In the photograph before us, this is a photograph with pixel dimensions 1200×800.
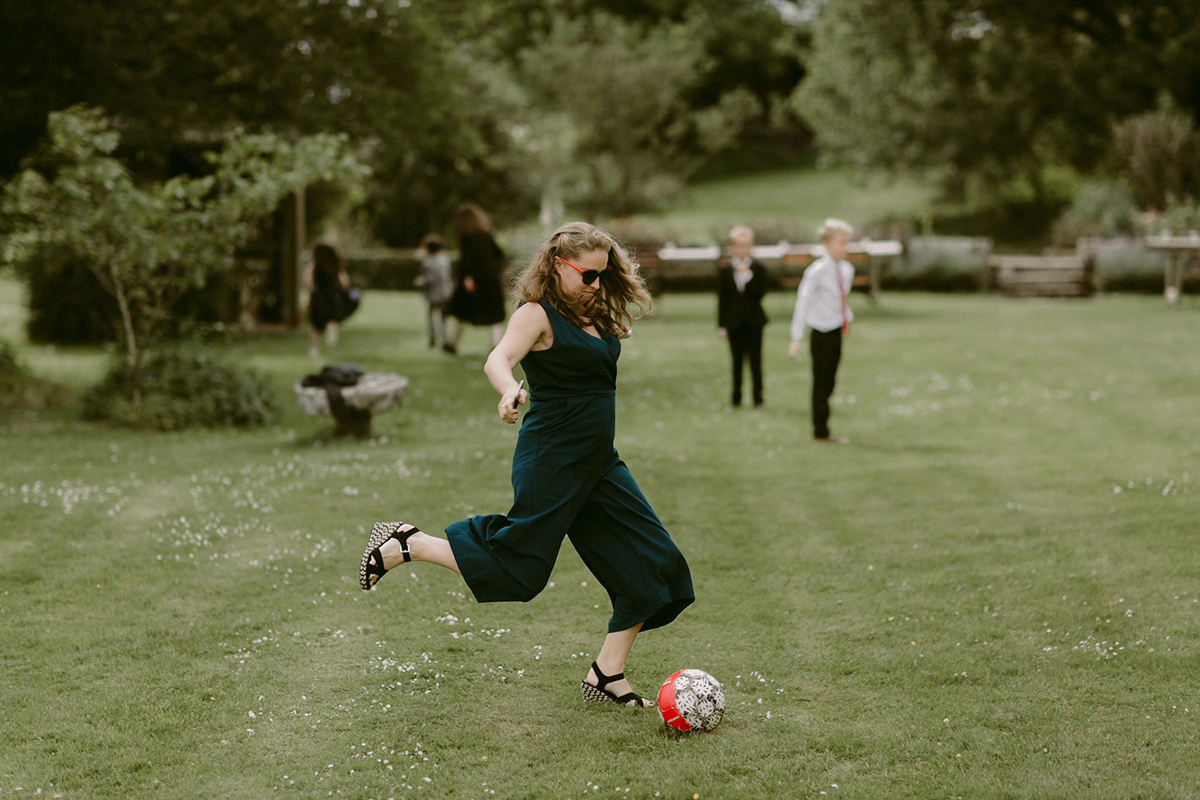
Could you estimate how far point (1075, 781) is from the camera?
3939 mm

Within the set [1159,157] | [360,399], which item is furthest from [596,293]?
[1159,157]

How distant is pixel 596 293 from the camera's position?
4496 millimetres

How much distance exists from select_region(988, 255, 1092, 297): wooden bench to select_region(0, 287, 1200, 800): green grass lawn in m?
15.3

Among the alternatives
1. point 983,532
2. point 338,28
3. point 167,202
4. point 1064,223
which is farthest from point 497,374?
point 1064,223

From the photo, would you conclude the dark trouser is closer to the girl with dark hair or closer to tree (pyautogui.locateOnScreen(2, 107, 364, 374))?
tree (pyautogui.locateOnScreen(2, 107, 364, 374))

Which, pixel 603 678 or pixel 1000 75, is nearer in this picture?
pixel 603 678

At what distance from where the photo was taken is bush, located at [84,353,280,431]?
1173 cm

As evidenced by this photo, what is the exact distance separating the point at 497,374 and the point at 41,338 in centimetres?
1750

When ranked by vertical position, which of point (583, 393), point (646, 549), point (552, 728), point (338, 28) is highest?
point (338, 28)

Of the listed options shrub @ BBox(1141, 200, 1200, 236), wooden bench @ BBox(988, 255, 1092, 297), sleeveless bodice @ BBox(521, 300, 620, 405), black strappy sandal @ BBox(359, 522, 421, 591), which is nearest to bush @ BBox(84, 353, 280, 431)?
black strappy sandal @ BBox(359, 522, 421, 591)

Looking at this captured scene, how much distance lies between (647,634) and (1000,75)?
107 feet

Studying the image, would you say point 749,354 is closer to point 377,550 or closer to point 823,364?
point 823,364

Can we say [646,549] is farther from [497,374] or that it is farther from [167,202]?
[167,202]

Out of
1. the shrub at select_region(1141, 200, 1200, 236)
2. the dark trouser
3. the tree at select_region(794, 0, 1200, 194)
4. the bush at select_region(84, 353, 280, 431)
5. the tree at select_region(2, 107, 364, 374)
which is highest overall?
the tree at select_region(794, 0, 1200, 194)
